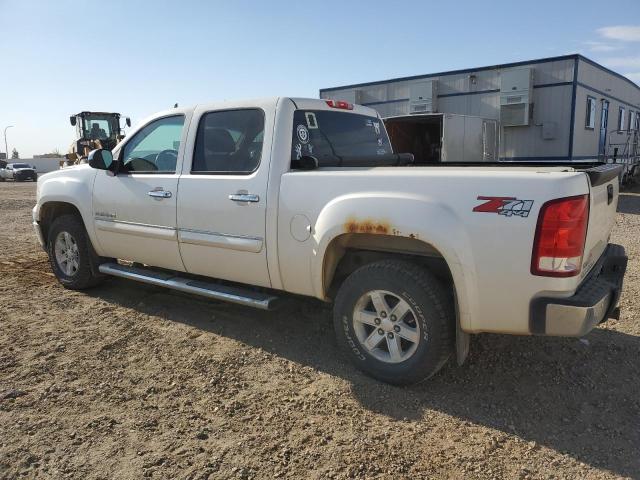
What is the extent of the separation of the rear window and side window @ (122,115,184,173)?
1153 mm

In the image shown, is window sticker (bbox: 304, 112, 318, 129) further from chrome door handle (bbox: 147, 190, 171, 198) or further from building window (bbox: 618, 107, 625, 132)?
building window (bbox: 618, 107, 625, 132)

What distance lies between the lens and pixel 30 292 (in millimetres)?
5516

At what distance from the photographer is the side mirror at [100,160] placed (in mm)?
4660

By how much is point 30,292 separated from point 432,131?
515 inches

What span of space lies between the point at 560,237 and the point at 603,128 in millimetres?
17415

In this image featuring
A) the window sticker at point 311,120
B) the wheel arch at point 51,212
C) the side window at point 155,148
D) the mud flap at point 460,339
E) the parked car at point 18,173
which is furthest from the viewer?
the parked car at point 18,173

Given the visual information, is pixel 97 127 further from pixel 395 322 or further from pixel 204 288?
pixel 395 322

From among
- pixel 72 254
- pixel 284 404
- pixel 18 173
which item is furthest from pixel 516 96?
pixel 18 173

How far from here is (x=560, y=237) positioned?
2.67 m

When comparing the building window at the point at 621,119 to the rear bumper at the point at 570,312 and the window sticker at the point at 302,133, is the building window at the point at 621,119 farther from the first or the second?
the rear bumper at the point at 570,312

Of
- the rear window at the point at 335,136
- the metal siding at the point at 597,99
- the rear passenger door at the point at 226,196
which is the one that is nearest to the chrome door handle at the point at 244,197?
the rear passenger door at the point at 226,196

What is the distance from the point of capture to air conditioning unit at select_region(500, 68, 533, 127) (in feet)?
48.8

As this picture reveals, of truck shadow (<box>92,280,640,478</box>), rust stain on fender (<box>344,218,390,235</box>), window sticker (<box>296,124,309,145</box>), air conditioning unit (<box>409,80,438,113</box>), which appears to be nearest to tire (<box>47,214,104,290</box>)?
truck shadow (<box>92,280,640,478</box>)

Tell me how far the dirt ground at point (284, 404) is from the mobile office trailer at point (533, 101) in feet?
38.0
